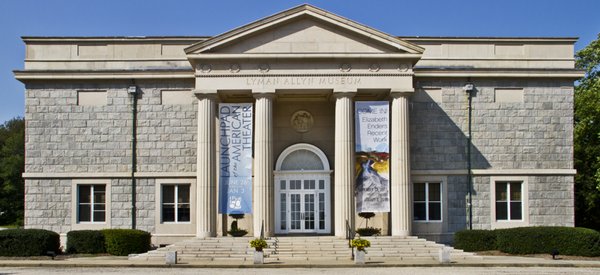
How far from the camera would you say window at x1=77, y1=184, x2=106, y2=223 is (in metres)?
30.9

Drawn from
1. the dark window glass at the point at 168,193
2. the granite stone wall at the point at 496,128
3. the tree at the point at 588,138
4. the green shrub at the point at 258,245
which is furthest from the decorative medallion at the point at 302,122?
the tree at the point at 588,138

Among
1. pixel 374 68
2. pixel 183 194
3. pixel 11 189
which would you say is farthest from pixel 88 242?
pixel 11 189

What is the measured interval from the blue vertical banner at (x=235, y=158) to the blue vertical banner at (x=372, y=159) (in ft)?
14.9

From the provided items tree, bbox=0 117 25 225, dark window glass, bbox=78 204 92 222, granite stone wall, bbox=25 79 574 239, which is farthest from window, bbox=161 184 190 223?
tree, bbox=0 117 25 225

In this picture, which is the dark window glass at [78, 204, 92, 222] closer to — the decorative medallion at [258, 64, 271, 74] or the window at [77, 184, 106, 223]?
the window at [77, 184, 106, 223]

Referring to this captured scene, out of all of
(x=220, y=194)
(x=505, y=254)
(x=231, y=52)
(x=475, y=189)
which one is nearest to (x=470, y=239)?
(x=505, y=254)

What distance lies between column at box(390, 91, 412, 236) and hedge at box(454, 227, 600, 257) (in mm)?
2680

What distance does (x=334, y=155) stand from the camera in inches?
1209

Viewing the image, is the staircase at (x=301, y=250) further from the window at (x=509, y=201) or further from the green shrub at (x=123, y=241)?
the window at (x=509, y=201)

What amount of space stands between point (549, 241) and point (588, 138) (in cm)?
1454

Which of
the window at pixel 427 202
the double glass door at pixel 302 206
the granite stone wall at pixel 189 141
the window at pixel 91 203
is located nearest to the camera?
the double glass door at pixel 302 206

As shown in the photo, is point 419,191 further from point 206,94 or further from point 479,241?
point 206,94

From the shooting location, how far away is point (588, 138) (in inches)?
1553

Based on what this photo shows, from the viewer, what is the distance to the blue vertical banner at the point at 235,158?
2794cm
